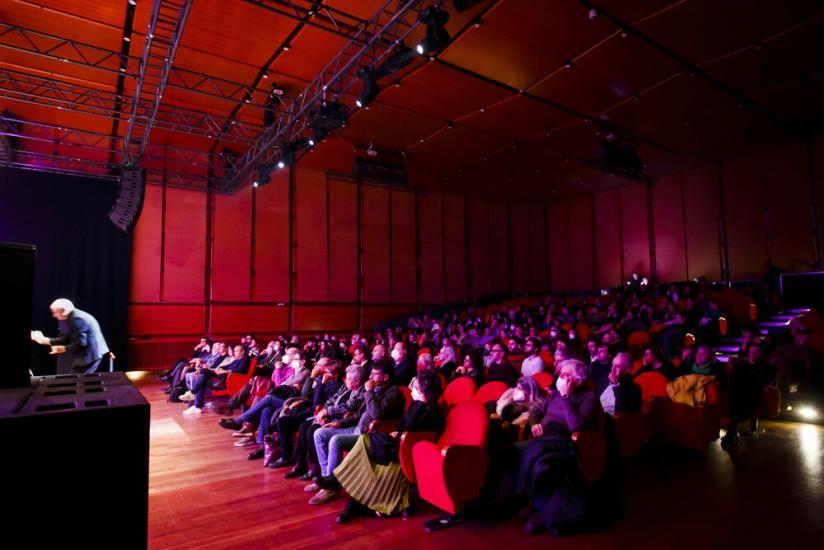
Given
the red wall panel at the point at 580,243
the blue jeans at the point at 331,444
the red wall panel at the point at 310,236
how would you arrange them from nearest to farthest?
1. the blue jeans at the point at 331,444
2. the red wall panel at the point at 310,236
3. the red wall panel at the point at 580,243

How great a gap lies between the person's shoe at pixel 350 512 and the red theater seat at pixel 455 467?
17.7 inches

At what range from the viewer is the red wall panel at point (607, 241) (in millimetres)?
15195

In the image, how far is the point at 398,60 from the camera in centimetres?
594

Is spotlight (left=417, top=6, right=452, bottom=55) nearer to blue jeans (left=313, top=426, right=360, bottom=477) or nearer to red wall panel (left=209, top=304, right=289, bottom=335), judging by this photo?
blue jeans (left=313, top=426, right=360, bottom=477)

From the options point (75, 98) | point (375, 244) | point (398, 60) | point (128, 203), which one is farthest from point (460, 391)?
point (375, 244)

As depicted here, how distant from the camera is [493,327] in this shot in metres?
10.4

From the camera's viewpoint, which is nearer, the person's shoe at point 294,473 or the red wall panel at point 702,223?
the person's shoe at point 294,473

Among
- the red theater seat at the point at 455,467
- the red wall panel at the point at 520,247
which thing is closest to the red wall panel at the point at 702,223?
the red wall panel at the point at 520,247

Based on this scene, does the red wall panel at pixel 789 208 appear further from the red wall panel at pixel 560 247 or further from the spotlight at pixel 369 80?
the spotlight at pixel 369 80

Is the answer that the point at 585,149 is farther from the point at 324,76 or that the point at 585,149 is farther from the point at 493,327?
the point at 324,76

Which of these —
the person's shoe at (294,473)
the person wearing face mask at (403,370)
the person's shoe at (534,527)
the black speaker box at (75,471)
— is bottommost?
the person's shoe at (294,473)

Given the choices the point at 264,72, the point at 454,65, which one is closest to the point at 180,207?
the point at 264,72

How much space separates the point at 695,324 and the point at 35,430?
9.44 m

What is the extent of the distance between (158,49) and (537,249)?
44.4 feet
